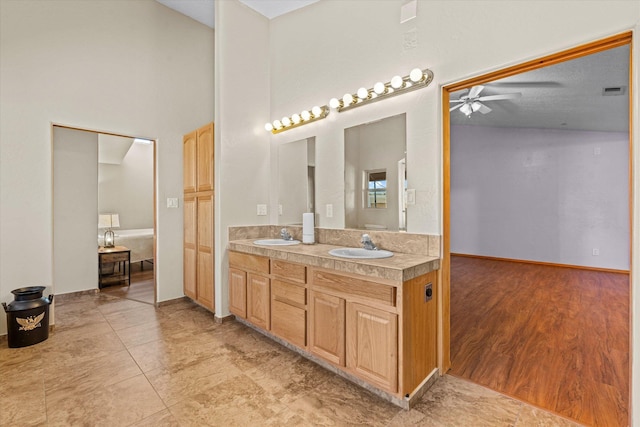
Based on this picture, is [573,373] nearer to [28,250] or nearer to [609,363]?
[609,363]

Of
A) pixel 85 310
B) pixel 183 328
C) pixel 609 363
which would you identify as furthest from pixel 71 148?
pixel 609 363

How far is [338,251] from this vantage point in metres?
2.36

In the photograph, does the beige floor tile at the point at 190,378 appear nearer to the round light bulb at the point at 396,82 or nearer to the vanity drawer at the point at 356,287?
the vanity drawer at the point at 356,287

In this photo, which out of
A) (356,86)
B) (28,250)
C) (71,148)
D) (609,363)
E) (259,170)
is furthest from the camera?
(71,148)

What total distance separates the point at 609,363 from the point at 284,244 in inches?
107

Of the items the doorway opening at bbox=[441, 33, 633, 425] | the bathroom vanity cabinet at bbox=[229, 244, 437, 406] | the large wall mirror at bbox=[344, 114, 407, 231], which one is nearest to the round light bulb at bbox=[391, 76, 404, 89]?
the large wall mirror at bbox=[344, 114, 407, 231]

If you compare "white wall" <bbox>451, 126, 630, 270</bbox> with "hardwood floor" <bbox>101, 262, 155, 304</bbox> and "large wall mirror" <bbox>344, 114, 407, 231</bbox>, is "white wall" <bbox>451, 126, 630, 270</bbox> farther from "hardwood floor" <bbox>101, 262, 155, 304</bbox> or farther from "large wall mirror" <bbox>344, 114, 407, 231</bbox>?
"hardwood floor" <bbox>101, 262, 155, 304</bbox>

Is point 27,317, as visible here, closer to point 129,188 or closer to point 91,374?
point 91,374

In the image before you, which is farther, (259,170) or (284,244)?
(259,170)

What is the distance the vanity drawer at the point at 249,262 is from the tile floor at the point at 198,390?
64cm

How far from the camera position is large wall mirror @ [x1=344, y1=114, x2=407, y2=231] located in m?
2.34

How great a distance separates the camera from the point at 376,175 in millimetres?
2531

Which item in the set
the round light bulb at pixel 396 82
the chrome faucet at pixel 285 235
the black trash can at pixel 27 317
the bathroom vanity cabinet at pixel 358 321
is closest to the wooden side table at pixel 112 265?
the black trash can at pixel 27 317

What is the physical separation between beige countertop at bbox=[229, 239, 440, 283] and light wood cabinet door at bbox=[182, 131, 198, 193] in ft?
5.42
